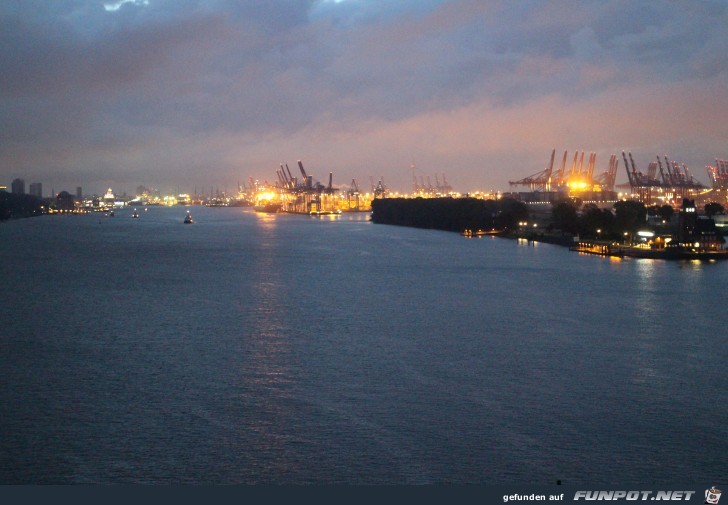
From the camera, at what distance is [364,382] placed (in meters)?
4.63

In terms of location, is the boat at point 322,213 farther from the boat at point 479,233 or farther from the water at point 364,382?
the water at point 364,382

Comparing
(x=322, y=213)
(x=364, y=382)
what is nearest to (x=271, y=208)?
(x=322, y=213)

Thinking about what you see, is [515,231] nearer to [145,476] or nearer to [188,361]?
[188,361]

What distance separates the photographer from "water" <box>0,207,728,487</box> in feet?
11.4

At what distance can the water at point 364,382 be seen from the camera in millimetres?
3465

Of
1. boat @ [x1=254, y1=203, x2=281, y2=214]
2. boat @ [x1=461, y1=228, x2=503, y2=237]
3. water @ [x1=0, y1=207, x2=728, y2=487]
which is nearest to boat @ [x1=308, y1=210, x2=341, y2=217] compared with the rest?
boat @ [x1=254, y1=203, x2=281, y2=214]

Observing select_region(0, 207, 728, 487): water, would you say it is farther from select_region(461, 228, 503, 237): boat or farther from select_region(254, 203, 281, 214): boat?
select_region(254, 203, 281, 214): boat

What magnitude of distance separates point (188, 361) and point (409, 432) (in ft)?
6.47

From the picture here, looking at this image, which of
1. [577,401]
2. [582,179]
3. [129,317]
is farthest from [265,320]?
[582,179]

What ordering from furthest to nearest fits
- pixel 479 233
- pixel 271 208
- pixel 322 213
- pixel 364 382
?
pixel 271 208
pixel 322 213
pixel 479 233
pixel 364 382

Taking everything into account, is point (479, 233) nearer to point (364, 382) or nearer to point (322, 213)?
point (364, 382)

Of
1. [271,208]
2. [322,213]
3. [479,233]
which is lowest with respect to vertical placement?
[479,233]

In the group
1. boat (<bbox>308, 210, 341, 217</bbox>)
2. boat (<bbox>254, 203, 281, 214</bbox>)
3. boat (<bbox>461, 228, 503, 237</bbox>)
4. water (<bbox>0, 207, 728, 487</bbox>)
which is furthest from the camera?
boat (<bbox>254, 203, 281, 214</bbox>)

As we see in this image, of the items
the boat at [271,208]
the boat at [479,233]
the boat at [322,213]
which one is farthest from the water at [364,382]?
the boat at [271,208]
